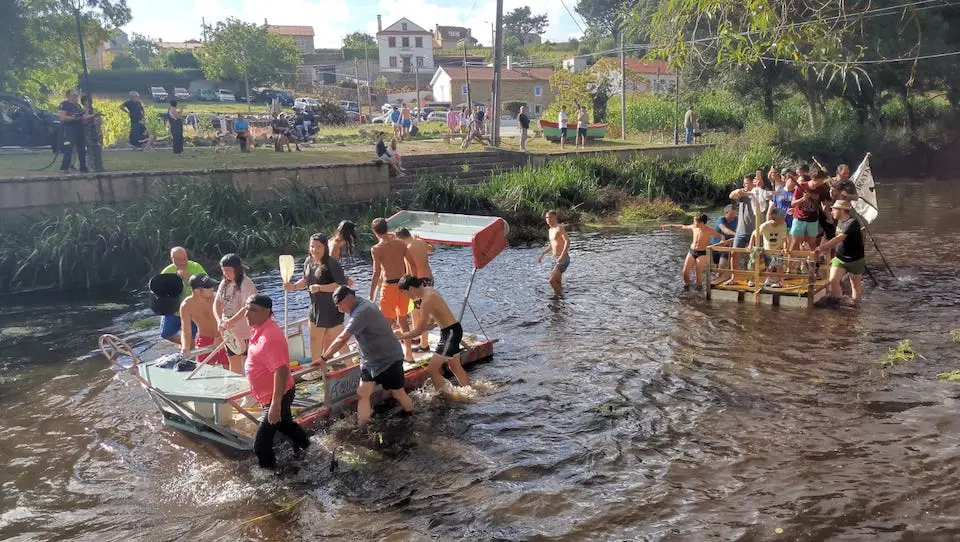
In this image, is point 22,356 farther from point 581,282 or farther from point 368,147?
point 368,147

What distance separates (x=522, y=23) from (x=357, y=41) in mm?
34580

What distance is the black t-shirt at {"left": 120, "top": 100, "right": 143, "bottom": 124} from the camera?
20.9m

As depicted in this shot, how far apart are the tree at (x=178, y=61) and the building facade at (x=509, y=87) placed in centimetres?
2169

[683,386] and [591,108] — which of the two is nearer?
[683,386]

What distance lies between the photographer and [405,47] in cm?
8875

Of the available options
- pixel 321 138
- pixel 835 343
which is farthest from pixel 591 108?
pixel 835 343

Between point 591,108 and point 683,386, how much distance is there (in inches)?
1210

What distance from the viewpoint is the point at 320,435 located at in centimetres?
789

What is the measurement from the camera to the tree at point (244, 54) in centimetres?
5572

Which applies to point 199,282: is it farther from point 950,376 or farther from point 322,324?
point 950,376

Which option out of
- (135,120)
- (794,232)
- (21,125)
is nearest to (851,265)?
(794,232)

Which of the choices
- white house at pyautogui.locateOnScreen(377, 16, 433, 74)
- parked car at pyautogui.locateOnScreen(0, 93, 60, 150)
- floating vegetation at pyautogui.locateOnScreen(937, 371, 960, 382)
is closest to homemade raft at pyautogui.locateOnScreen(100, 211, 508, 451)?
floating vegetation at pyautogui.locateOnScreen(937, 371, 960, 382)

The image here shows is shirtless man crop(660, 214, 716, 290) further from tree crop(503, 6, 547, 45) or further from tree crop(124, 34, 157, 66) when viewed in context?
tree crop(503, 6, 547, 45)

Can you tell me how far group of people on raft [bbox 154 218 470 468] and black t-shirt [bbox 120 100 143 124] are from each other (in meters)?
13.9
